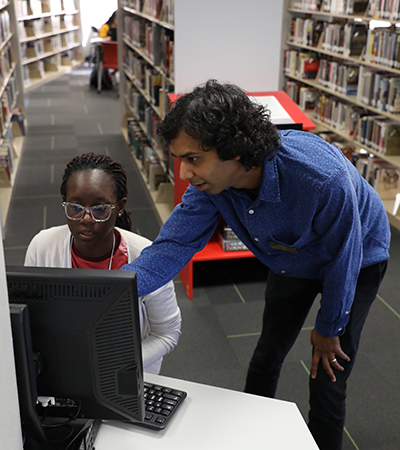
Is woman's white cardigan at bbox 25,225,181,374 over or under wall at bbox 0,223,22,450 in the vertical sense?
under

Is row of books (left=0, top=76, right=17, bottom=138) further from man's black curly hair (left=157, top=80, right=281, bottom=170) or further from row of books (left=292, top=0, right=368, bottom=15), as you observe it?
man's black curly hair (left=157, top=80, right=281, bottom=170)

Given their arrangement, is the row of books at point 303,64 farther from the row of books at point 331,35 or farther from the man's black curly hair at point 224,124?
the man's black curly hair at point 224,124

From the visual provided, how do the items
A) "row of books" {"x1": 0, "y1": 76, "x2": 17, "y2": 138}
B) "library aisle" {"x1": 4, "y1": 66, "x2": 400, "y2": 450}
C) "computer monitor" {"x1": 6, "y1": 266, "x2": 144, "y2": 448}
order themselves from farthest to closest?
"row of books" {"x1": 0, "y1": 76, "x2": 17, "y2": 138} → "library aisle" {"x1": 4, "y1": 66, "x2": 400, "y2": 450} → "computer monitor" {"x1": 6, "y1": 266, "x2": 144, "y2": 448}

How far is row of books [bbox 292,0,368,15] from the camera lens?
3953 millimetres

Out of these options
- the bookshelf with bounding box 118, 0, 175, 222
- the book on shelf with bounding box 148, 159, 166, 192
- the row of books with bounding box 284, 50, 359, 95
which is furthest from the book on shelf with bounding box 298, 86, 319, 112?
the book on shelf with bounding box 148, 159, 166, 192

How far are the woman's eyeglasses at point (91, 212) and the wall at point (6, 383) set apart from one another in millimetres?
670

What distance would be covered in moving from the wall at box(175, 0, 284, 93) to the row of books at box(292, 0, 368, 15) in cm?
158

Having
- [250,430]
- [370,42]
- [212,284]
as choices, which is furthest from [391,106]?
[250,430]

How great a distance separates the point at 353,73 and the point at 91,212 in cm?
346

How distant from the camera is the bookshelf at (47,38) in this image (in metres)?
8.74

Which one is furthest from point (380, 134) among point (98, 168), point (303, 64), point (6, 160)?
point (6, 160)

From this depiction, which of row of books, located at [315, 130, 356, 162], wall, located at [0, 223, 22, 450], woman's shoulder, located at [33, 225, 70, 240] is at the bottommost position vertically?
row of books, located at [315, 130, 356, 162]

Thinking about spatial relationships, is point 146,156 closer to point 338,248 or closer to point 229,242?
point 229,242

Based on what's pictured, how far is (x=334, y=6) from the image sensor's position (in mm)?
4309
